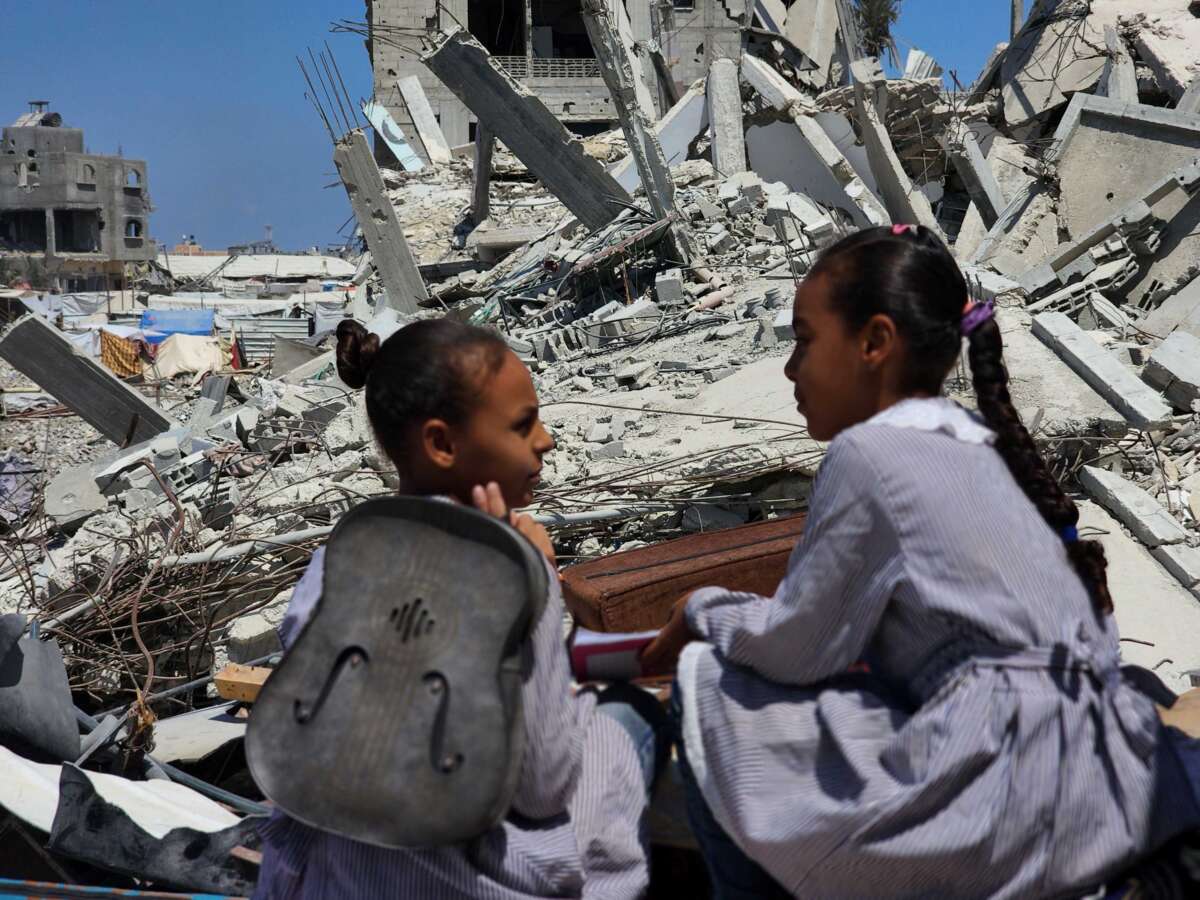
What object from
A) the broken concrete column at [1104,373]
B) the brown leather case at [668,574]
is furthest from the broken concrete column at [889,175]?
the brown leather case at [668,574]

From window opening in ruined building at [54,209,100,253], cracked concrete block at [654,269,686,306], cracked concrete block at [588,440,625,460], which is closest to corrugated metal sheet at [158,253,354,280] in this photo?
window opening in ruined building at [54,209,100,253]

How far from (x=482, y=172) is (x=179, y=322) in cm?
977

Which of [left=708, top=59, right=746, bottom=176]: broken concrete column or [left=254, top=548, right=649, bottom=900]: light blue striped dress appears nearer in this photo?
[left=254, top=548, right=649, bottom=900]: light blue striped dress

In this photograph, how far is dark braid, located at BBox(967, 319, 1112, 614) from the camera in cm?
166

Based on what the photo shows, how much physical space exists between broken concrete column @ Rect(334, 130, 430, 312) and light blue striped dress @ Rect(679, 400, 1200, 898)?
13.9 m

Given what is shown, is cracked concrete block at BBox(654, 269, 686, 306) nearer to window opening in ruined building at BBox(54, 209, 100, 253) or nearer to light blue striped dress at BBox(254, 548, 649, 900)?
light blue striped dress at BBox(254, 548, 649, 900)

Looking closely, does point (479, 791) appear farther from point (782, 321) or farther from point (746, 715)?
point (782, 321)

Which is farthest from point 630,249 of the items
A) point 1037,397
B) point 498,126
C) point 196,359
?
point 196,359

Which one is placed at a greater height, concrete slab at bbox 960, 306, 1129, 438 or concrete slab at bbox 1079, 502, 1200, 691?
concrete slab at bbox 960, 306, 1129, 438

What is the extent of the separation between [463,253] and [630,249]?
6.45 meters

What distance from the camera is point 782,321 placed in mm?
8375

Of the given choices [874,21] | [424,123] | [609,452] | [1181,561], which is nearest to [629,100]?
[609,452]

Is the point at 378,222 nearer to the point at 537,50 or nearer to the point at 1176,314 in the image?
the point at 1176,314

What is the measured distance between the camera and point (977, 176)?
→ 498 inches
